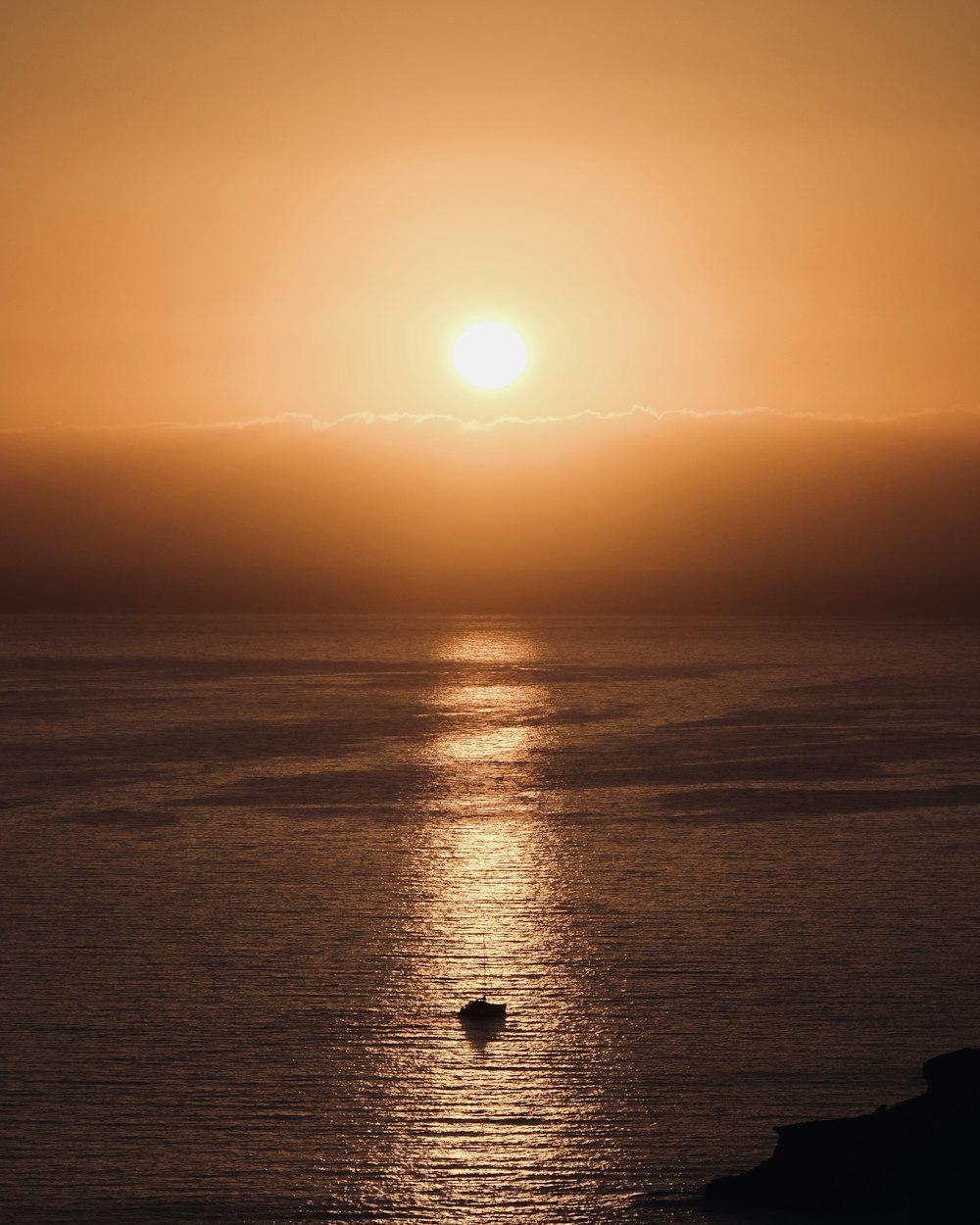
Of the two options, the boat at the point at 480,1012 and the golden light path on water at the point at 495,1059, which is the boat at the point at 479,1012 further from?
the golden light path on water at the point at 495,1059

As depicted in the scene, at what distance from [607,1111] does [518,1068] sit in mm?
4472

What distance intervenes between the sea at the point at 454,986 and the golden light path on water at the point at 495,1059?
0.14 meters

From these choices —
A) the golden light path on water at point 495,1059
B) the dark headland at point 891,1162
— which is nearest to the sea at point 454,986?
the golden light path on water at point 495,1059

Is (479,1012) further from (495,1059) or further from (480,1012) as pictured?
(495,1059)

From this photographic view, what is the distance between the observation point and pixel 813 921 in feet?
227

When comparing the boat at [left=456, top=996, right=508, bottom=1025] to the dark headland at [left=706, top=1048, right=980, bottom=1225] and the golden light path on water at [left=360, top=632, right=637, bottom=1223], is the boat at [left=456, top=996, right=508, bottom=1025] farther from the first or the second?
the dark headland at [left=706, top=1048, right=980, bottom=1225]

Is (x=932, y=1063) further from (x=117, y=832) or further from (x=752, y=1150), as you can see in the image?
(x=117, y=832)

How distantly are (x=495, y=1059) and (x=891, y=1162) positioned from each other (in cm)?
1621

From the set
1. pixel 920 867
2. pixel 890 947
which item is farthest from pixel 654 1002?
pixel 920 867

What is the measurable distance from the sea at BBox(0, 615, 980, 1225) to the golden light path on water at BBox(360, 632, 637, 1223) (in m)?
0.14

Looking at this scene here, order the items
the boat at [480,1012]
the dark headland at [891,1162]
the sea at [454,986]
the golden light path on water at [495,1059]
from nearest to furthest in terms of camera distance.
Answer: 1. the dark headland at [891,1162]
2. the golden light path on water at [495,1059]
3. the sea at [454,986]
4. the boat at [480,1012]

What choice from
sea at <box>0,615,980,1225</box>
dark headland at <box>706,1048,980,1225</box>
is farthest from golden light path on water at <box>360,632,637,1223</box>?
dark headland at <box>706,1048,980,1225</box>

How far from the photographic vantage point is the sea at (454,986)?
4144cm

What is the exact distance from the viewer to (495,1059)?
49812mm
